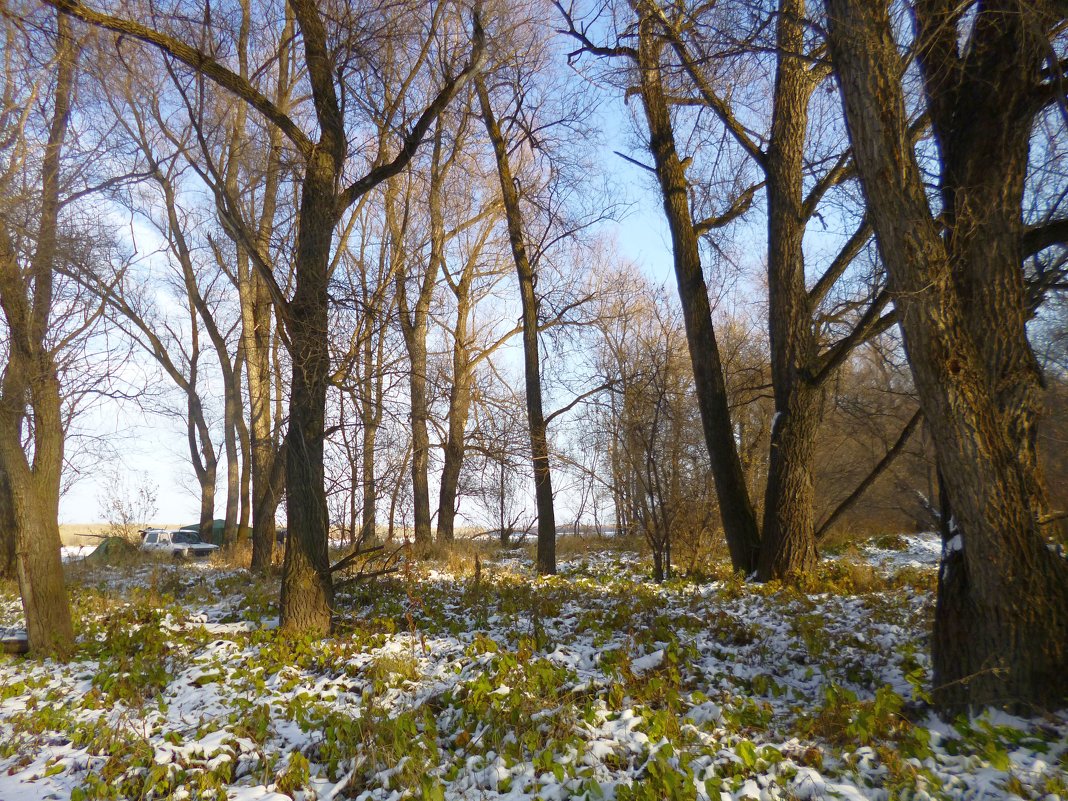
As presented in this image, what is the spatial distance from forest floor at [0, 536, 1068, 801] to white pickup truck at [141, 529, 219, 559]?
12.8 m

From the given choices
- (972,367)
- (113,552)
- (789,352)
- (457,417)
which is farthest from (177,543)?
(972,367)

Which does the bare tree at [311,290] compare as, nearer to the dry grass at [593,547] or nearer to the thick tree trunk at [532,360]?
the thick tree trunk at [532,360]

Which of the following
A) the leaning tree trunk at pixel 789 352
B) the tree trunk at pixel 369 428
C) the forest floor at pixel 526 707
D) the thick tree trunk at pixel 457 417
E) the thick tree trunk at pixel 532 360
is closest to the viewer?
the forest floor at pixel 526 707

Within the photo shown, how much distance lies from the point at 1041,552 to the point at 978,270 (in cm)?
169

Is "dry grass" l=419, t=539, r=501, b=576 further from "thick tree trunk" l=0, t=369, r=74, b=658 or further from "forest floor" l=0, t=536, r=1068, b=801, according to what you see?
"thick tree trunk" l=0, t=369, r=74, b=658

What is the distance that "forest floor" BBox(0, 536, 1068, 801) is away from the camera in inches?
132

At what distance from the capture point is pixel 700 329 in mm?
8391

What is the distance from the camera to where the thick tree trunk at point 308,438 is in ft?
20.2

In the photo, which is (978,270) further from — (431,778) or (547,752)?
(431,778)

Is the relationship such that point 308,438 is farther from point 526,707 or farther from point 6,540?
point 6,540

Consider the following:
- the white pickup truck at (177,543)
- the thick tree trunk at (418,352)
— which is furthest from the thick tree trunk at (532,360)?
the white pickup truck at (177,543)

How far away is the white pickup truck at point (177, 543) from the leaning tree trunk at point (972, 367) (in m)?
18.9

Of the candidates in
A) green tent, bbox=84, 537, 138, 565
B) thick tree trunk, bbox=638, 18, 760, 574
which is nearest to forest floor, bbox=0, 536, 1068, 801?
thick tree trunk, bbox=638, 18, 760, 574

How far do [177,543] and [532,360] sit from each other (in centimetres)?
1539
